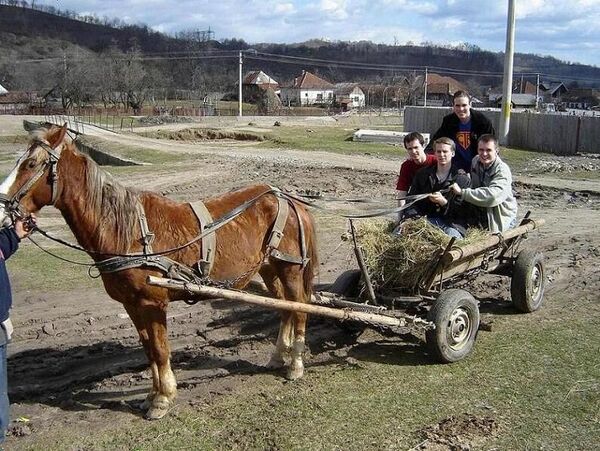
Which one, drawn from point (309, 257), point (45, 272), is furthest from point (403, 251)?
point (45, 272)

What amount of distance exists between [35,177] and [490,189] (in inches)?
178

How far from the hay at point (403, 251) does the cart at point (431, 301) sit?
90mm

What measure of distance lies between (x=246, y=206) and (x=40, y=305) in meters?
4.00

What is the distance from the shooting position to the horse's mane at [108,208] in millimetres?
4875

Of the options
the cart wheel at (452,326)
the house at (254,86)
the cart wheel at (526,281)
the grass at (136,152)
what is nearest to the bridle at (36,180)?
the cart wheel at (452,326)

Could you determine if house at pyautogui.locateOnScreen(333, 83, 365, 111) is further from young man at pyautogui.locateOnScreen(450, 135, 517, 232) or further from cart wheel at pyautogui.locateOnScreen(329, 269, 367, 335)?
cart wheel at pyautogui.locateOnScreen(329, 269, 367, 335)

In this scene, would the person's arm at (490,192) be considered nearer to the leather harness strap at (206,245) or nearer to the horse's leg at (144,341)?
the leather harness strap at (206,245)

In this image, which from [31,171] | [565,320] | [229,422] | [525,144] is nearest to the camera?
[31,171]

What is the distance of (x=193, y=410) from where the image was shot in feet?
17.3

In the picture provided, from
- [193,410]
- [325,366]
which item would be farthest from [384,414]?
[193,410]

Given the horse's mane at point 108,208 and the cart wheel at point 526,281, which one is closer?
the horse's mane at point 108,208

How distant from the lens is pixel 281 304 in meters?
5.49

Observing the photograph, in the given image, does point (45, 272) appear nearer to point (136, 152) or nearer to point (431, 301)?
point (431, 301)

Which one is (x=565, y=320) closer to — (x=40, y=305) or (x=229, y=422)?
(x=229, y=422)
